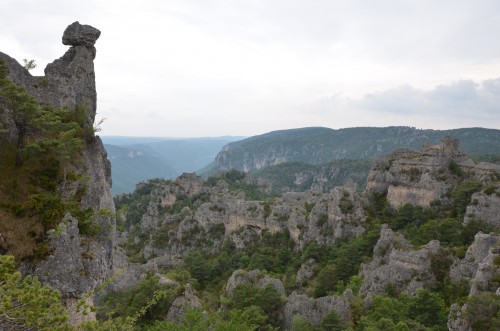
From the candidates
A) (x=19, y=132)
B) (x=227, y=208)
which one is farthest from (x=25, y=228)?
(x=227, y=208)

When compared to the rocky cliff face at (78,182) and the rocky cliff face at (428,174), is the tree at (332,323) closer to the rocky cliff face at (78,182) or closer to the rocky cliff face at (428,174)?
the rocky cliff face at (78,182)

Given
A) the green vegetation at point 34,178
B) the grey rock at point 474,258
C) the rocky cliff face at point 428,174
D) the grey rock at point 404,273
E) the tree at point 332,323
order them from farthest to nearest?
the rocky cliff face at point 428,174
the grey rock at point 404,273
the grey rock at point 474,258
the tree at point 332,323
the green vegetation at point 34,178

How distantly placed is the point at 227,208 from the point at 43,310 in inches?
2185

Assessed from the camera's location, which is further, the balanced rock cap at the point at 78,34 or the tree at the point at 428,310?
the tree at the point at 428,310

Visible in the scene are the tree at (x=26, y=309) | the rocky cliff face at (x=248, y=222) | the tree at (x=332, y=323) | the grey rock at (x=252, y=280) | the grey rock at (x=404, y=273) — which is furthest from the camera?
the rocky cliff face at (x=248, y=222)

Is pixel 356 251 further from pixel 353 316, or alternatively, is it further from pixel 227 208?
pixel 227 208

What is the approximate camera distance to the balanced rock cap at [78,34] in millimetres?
23062

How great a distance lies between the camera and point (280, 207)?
58.8 m

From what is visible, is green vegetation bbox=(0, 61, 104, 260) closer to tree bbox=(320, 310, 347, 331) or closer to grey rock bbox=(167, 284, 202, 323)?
grey rock bbox=(167, 284, 202, 323)

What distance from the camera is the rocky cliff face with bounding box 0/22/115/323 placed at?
1409cm

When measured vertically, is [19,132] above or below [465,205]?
above

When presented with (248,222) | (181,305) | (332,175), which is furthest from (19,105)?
(332,175)

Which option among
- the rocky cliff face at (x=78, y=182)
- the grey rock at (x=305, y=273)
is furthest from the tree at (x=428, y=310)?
the rocky cliff face at (x=78, y=182)

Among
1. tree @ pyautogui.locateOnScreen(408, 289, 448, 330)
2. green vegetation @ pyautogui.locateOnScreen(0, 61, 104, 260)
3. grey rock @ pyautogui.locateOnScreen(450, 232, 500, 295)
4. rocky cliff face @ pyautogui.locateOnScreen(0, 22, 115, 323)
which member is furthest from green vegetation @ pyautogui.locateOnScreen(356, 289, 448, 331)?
green vegetation @ pyautogui.locateOnScreen(0, 61, 104, 260)
